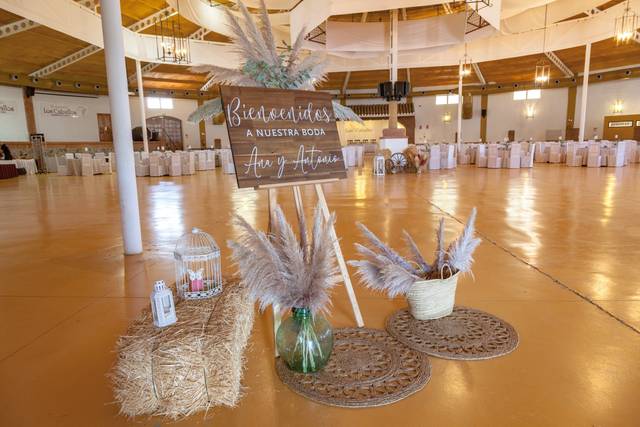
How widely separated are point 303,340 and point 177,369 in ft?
1.78

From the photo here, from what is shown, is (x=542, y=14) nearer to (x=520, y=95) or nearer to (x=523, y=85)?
(x=523, y=85)

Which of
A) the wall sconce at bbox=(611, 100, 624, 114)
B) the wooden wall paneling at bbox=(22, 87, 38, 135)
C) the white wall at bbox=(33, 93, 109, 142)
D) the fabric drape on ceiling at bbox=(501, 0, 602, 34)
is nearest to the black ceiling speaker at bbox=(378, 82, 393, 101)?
the fabric drape on ceiling at bbox=(501, 0, 602, 34)

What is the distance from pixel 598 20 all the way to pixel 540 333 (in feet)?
48.7

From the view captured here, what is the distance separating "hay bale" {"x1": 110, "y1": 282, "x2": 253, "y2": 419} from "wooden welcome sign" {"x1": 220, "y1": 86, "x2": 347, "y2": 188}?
0.69m

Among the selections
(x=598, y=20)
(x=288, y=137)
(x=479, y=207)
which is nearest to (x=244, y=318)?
(x=288, y=137)

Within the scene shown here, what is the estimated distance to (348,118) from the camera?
7.80 feet

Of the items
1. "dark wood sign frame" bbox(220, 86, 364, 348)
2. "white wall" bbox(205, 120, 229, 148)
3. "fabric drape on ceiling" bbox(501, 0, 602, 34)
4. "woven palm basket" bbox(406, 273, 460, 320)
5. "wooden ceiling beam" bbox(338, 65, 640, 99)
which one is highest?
"fabric drape on ceiling" bbox(501, 0, 602, 34)

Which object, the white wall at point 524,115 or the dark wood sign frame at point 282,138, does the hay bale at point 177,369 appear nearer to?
the dark wood sign frame at point 282,138

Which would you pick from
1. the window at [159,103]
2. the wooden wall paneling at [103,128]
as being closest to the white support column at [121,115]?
the wooden wall paneling at [103,128]

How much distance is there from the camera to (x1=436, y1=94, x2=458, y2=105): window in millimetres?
22305

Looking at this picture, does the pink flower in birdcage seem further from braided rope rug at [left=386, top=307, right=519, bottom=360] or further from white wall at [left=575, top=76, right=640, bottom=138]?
white wall at [left=575, top=76, right=640, bottom=138]

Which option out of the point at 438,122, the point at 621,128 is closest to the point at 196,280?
the point at 621,128

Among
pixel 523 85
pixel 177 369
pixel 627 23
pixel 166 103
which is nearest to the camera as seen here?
pixel 177 369

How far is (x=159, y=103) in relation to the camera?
2019cm
